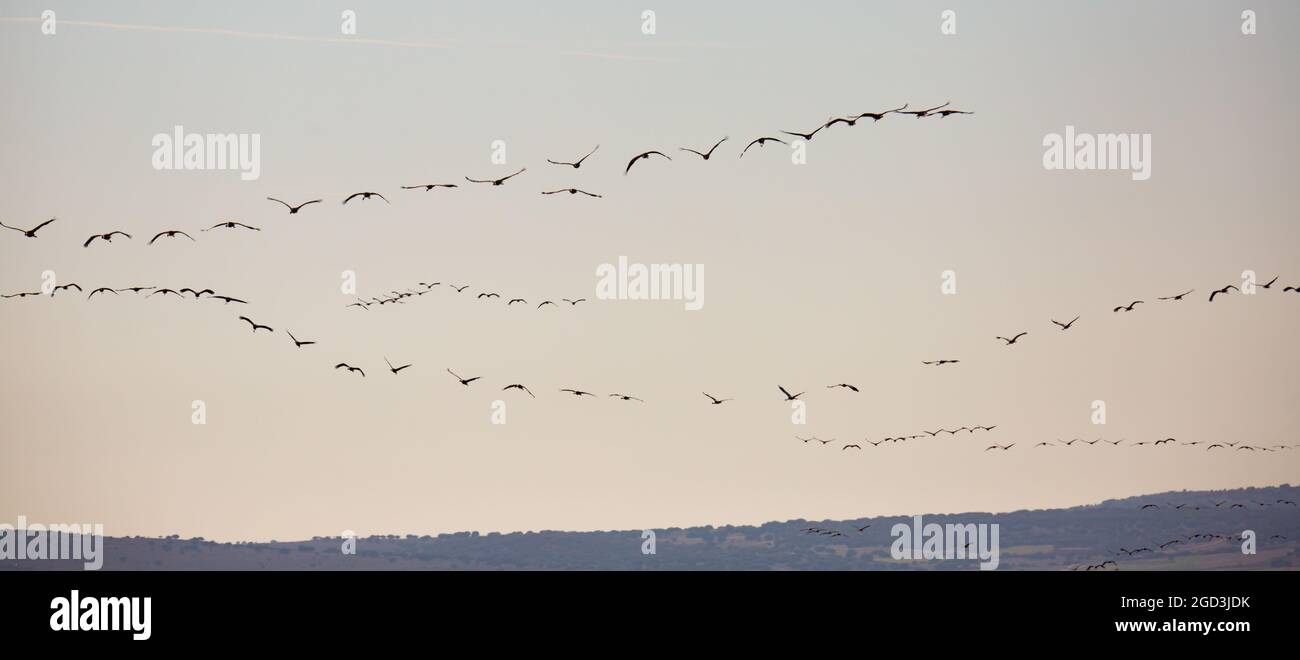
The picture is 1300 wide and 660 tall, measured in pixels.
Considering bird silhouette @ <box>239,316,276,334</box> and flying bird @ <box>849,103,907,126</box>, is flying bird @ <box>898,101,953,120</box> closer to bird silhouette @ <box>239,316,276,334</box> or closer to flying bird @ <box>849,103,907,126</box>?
flying bird @ <box>849,103,907,126</box>

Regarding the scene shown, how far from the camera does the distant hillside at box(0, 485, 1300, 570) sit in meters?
8.87

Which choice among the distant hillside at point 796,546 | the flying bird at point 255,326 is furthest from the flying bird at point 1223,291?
the flying bird at point 255,326

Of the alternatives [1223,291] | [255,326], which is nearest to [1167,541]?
[1223,291]

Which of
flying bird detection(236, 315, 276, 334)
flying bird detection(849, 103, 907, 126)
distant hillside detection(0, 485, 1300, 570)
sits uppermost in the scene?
flying bird detection(849, 103, 907, 126)

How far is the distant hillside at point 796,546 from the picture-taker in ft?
29.1

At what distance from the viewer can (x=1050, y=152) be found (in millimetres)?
9102

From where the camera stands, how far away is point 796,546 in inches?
353

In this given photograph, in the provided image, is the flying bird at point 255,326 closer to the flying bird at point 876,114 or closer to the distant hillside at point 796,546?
the distant hillside at point 796,546

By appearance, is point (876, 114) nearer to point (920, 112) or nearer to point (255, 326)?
point (920, 112)

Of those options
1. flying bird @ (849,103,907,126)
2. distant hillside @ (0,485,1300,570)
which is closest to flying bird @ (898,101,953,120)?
flying bird @ (849,103,907,126)
